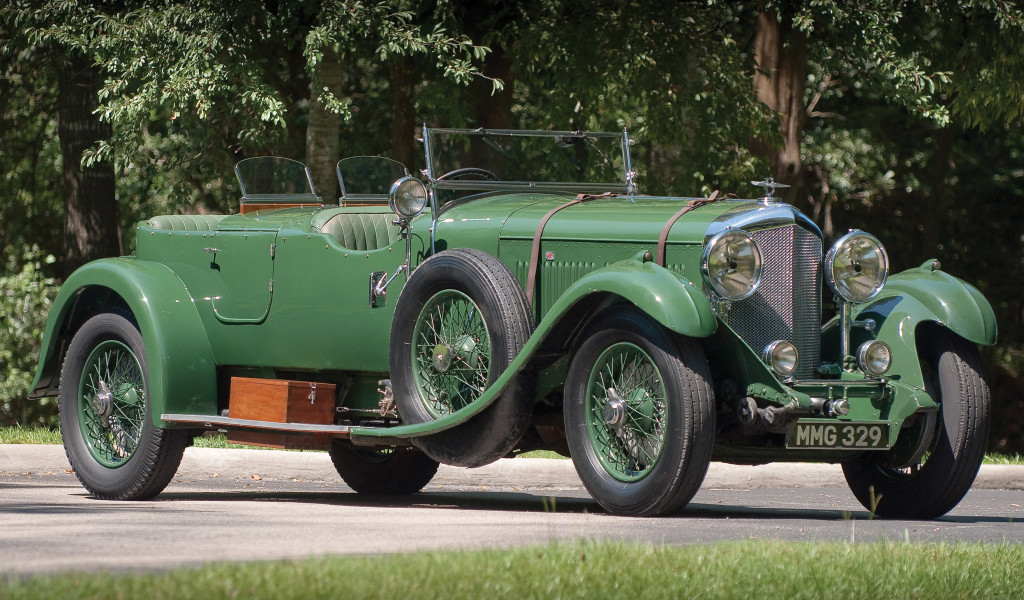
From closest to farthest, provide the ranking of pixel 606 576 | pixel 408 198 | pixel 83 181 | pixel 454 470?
pixel 606 576 < pixel 408 198 < pixel 454 470 < pixel 83 181

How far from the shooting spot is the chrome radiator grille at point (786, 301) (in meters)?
6.78

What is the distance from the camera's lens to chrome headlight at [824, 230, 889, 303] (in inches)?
273

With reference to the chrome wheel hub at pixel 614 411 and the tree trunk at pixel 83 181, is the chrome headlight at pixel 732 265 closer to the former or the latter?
the chrome wheel hub at pixel 614 411

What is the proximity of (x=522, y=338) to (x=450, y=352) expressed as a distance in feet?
1.65

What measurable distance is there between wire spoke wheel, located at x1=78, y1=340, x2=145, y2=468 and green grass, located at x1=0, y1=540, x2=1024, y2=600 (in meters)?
3.93

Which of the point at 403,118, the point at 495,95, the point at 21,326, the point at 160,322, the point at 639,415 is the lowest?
the point at 21,326

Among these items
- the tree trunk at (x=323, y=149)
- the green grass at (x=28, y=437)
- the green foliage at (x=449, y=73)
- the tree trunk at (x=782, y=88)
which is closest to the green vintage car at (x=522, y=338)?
the green grass at (x=28, y=437)

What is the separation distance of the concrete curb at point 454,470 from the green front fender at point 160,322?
187 cm

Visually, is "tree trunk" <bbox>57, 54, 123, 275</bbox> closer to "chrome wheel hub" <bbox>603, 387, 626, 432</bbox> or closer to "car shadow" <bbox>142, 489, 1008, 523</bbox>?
"car shadow" <bbox>142, 489, 1008, 523</bbox>

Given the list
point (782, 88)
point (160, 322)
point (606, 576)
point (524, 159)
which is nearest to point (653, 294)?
point (606, 576)

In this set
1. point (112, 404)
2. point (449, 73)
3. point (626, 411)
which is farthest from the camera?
point (449, 73)

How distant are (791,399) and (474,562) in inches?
86.1

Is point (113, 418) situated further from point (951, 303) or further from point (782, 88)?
point (782, 88)

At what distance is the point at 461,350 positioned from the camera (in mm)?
7137
